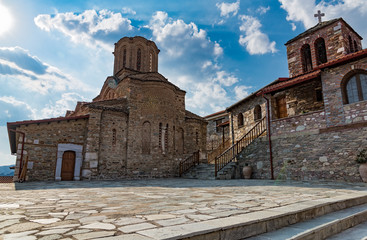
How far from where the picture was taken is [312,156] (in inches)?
384

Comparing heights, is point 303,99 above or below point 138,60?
below

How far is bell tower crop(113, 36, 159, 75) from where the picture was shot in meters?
20.1

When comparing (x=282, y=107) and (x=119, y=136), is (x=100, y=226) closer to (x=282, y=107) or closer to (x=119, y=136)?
(x=119, y=136)

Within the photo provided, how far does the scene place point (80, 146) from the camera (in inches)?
515

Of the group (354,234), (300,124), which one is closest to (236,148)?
(300,124)

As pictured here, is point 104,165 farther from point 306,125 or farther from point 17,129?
point 306,125

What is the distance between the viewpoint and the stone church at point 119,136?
11969 millimetres

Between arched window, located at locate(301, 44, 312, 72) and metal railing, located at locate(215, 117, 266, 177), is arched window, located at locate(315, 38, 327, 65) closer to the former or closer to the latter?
arched window, located at locate(301, 44, 312, 72)

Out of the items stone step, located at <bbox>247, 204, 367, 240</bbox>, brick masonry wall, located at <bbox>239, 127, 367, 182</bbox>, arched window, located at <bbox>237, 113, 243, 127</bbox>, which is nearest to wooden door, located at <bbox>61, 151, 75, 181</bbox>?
brick masonry wall, located at <bbox>239, 127, 367, 182</bbox>

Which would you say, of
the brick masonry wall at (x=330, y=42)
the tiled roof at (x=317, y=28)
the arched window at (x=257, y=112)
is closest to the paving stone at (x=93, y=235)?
the arched window at (x=257, y=112)

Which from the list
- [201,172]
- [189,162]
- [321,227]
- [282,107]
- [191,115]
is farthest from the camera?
[191,115]

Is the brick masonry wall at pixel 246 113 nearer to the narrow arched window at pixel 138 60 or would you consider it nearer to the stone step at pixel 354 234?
the narrow arched window at pixel 138 60

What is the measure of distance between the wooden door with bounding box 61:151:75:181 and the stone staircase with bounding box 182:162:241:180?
6.91 m

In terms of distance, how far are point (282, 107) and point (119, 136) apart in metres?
9.95
